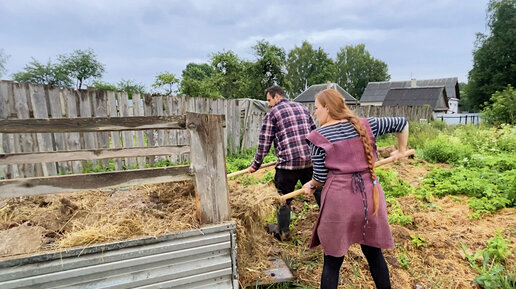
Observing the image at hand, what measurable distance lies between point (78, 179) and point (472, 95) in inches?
1553

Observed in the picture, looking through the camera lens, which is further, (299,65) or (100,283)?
(299,65)

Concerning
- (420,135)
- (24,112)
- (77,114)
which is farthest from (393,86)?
(24,112)

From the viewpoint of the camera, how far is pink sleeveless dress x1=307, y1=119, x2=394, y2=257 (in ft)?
6.59

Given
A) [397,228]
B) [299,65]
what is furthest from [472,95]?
[397,228]

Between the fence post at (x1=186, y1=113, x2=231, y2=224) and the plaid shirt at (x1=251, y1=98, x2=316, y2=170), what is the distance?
4.01ft

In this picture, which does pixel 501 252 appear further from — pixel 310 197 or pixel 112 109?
pixel 112 109

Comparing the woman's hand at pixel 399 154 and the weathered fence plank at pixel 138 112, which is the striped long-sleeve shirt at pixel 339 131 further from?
the weathered fence plank at pixel 138 112

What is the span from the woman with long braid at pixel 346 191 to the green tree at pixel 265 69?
26.1m

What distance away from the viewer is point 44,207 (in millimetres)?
2438

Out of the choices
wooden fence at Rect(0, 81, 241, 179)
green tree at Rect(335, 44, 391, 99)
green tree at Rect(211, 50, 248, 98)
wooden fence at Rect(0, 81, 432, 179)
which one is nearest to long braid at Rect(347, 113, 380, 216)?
wooden fence at Rect(0, 81, 432, 179)

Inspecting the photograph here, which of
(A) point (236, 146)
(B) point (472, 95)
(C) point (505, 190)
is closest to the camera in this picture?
(C) point (505, 190)

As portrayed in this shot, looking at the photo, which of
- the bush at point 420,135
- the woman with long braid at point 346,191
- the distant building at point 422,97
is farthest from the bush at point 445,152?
the distant building at point 422,97

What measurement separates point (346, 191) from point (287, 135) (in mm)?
1309

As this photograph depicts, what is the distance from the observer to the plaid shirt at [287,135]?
3.17 m
